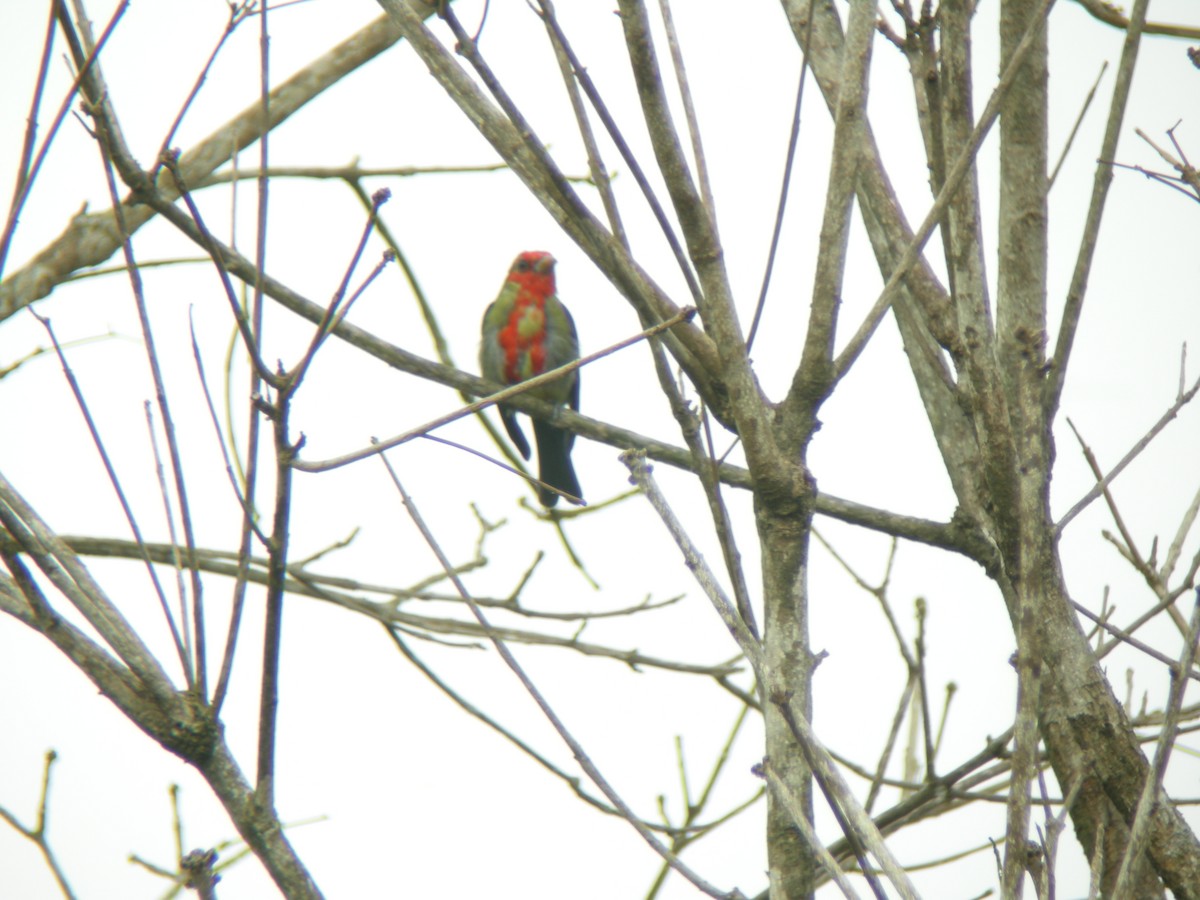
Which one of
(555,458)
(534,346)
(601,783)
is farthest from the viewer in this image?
(555,458)

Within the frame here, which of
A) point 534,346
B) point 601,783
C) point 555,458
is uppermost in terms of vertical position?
point 534,346

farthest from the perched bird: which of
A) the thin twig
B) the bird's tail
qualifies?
the thin twig

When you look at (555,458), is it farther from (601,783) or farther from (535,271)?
(601,783)

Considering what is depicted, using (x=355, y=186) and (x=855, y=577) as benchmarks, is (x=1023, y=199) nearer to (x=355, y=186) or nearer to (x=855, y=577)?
(x=855, y=577)

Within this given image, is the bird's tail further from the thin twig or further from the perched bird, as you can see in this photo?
the thin twig

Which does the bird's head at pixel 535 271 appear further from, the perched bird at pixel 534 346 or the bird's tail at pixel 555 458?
the bird's tail at pixel 555 458

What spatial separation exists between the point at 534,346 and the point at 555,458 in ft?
2.38

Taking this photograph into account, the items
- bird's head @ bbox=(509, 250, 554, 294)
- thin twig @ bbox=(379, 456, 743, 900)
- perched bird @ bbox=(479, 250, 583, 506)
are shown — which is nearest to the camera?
thin twig @ bbox=(379, 456, 743, 900)

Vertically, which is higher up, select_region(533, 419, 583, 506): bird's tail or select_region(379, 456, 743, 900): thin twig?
select_region(533, 419, 583, 506): bird's tail

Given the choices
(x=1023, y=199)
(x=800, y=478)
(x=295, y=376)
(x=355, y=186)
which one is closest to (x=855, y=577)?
(x=1023, y=199)

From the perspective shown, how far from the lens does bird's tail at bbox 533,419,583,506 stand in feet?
23.3

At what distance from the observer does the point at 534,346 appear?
7.05 m

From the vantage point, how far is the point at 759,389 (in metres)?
1.60

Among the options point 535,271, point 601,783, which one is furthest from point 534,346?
point 601,783
